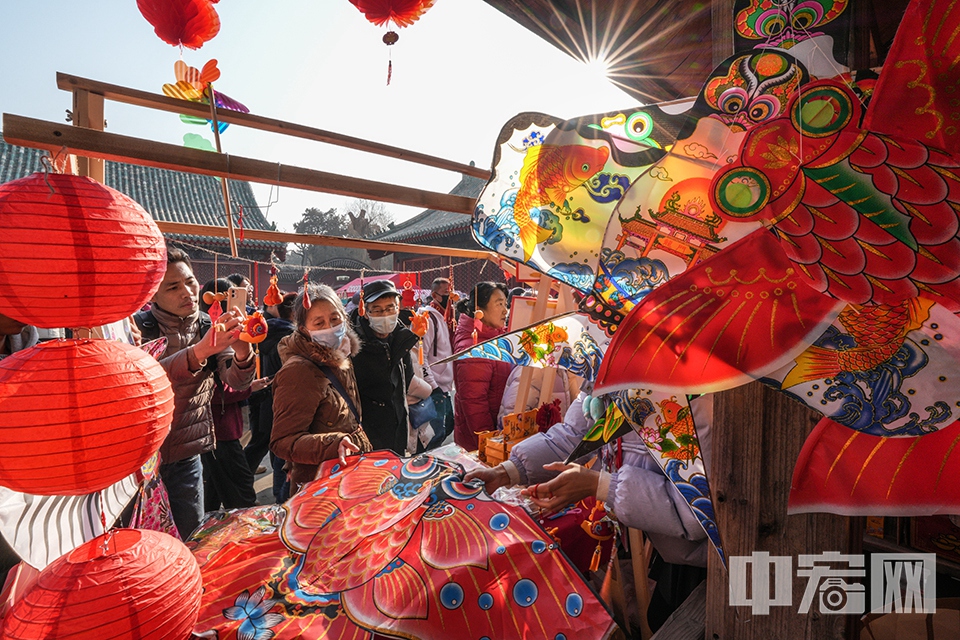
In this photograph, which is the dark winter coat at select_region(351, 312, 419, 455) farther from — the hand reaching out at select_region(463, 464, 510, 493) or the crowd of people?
the hand reaching out at select_region(463, 464, 510, 493)

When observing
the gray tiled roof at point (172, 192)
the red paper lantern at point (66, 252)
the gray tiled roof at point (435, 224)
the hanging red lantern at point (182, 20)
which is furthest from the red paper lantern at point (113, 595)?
the gray tiled roof at point (172, 192)

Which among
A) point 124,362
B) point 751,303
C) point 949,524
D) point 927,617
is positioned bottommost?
point 949,524

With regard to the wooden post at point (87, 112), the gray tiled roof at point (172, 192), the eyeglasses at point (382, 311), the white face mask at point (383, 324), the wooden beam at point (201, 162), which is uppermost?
the gray tiled roof at point (172, 192)

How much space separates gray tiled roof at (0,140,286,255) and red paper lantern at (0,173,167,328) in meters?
11.4

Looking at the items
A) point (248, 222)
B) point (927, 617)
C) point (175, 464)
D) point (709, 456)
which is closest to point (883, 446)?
point (709, 456)

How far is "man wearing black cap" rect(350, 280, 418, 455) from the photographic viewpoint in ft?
12.6

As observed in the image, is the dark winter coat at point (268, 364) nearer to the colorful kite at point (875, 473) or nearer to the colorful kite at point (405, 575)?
the colorful kite at point (405, 575)

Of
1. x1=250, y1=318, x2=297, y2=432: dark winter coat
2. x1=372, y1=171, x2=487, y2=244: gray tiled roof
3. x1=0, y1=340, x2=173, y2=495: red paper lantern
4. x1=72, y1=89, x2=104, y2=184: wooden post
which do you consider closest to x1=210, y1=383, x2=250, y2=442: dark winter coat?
x1=250, y1=318, x2=297, y2=432: dark winter coat

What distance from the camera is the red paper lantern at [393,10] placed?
3133 mm

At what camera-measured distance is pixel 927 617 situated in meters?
1.14

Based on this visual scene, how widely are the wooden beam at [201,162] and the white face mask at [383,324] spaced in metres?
2.53

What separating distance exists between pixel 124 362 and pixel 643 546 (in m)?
1.77

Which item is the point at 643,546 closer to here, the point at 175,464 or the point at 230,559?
the point at 230,559

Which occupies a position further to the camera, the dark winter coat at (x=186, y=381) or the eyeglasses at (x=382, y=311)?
the eyeglasses at (x=382, y=311)
